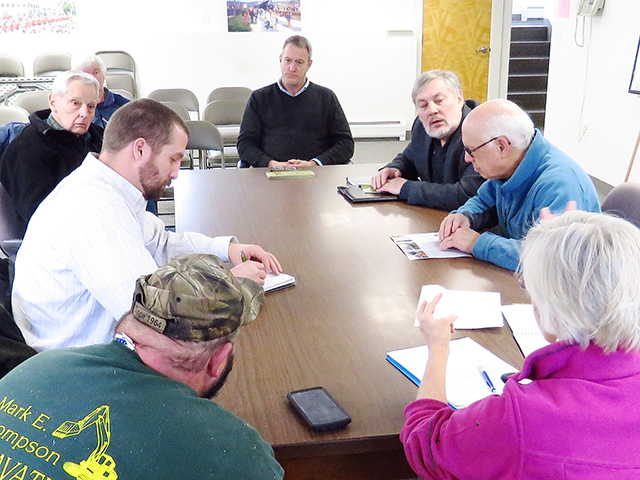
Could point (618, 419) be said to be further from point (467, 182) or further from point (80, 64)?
point (80, 64)

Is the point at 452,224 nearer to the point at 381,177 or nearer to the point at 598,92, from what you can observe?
the point at 381,177

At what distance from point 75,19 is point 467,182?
6847 mm

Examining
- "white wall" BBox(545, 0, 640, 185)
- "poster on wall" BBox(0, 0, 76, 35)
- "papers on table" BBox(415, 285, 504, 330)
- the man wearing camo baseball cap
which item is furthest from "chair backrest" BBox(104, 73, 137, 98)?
the man wearing camo baseball cap

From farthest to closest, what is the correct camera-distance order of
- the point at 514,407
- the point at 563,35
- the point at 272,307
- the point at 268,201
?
1. the point at 563,35
2. the point at 268,201
3. the point at 272,307
4. the point at 514,407

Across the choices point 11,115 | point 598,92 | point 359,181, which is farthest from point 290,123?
point 598,92

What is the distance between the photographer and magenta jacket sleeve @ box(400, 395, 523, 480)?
3.20 feet

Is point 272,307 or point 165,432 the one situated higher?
point 165,432

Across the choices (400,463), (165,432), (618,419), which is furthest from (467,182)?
(165,432)

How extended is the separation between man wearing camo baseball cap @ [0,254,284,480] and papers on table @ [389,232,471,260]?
1230 mm

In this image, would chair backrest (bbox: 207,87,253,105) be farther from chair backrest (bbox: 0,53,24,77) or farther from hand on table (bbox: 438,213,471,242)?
hand on table (bbox: 438,213,471,242)

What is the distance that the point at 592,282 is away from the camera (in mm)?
946

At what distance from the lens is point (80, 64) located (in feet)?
15.2

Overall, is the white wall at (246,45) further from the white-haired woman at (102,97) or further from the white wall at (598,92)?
the white-haired woman at (102,97)

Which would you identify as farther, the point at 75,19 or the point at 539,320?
the point at 75,19
